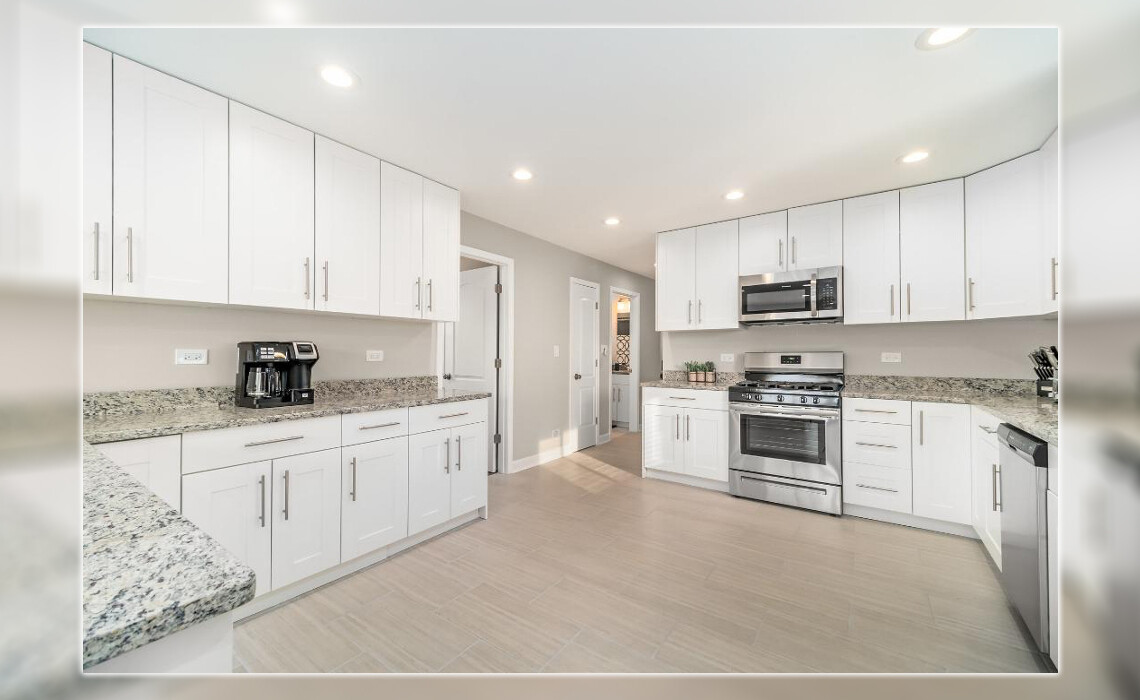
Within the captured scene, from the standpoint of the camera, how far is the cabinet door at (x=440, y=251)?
290cm

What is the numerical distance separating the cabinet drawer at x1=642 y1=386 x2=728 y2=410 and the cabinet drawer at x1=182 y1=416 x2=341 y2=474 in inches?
103

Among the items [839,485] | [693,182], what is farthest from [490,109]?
[839,485]

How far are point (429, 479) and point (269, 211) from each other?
5.53ft

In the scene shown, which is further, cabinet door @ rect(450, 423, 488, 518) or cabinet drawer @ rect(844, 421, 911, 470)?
cabinet drawer @ rect(844, 421, 911, 470)

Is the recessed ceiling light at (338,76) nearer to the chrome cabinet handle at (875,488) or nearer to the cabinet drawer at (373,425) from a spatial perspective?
the cabinet drawer at (373,425)

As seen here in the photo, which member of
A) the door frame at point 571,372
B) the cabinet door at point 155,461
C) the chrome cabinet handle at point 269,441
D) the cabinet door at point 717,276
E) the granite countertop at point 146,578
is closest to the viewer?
the granite countertop at point 146,578

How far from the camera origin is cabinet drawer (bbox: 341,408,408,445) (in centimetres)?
218

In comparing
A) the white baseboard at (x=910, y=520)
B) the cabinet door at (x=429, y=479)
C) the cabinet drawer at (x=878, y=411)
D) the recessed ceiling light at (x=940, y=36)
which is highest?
the recessed ceiling light at (x=940, y=36)

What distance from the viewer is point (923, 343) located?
128 inches

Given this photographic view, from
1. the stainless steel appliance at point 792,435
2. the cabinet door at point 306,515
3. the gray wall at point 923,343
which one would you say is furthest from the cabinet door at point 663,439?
the cabinet door at point 306,515

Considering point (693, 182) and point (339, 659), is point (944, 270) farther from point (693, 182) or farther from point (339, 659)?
point (339, 659)

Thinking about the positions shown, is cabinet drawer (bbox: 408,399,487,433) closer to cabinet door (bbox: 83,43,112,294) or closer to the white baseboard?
cabinet door (bbox: 83,43,112,294)

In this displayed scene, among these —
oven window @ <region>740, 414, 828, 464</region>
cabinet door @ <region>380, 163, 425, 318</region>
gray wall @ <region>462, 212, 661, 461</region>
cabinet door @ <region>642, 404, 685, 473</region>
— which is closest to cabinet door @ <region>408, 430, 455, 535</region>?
cabinet door @ <region>380, 163, 425, 318</region>

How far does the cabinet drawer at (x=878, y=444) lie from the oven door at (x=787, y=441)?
8 cm
